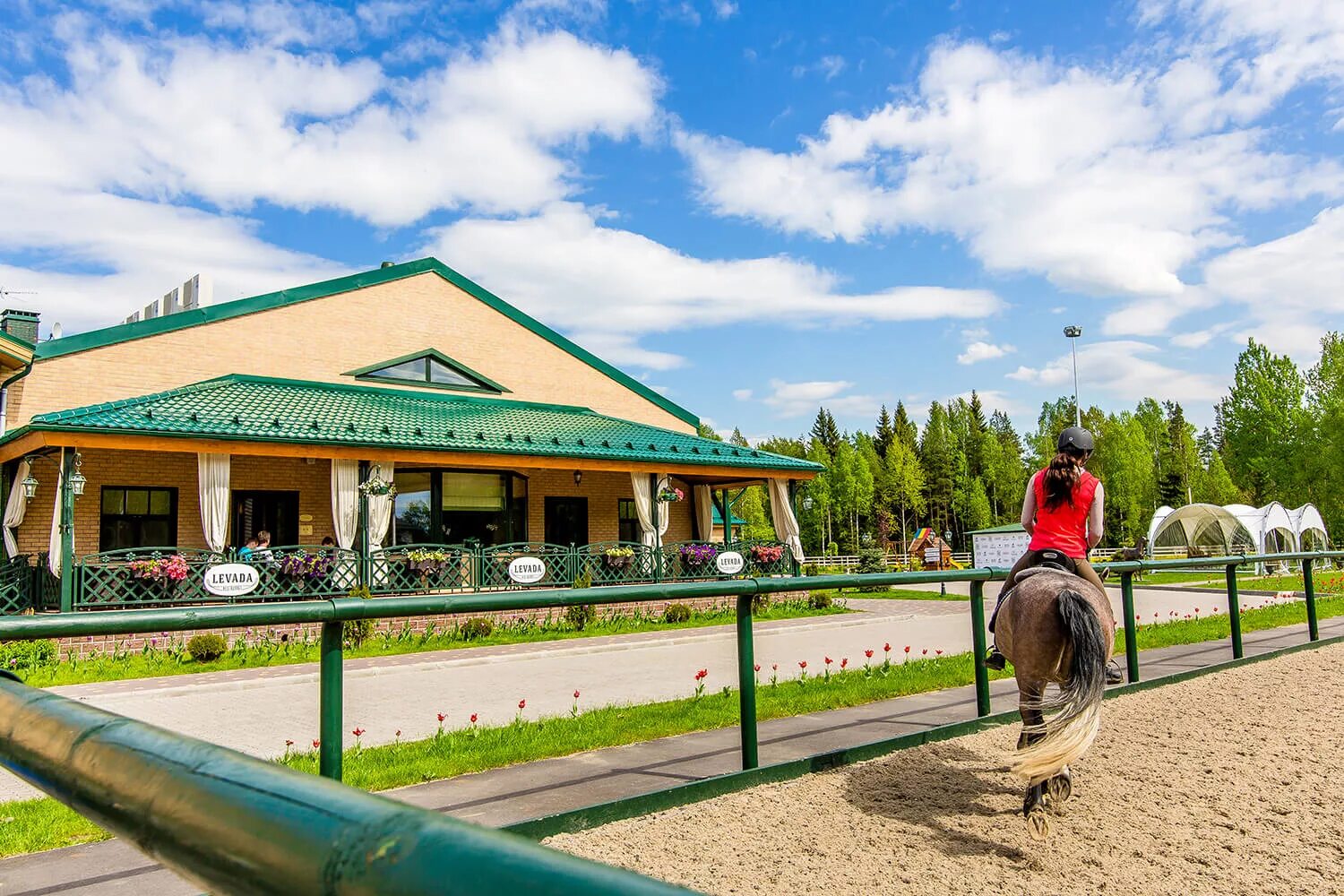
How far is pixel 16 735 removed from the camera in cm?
122

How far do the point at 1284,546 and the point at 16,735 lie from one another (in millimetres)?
48582

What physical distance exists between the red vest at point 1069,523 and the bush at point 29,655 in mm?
13615

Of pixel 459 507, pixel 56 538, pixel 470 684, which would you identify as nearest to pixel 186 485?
pixel 56 538

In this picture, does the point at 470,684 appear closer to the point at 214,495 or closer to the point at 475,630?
the point at 475,630

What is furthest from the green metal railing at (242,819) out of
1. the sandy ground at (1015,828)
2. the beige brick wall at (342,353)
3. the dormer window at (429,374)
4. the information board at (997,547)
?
the information board at (997,547)

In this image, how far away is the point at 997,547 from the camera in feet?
106

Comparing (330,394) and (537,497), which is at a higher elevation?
(330,394)

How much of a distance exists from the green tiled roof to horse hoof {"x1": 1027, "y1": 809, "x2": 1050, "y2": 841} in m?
16.5

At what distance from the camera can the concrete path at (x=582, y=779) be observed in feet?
13.8

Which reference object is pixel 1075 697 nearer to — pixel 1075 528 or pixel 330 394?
pixel 1075 528

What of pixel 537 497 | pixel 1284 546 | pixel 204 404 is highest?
pixel 204 404

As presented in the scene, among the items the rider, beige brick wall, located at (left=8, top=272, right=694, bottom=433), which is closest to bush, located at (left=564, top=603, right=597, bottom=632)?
beige brick wall, located at (left=8, top=272, right=694, bottom=433)

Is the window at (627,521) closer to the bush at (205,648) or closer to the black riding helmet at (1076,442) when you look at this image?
the bush at (205,648)

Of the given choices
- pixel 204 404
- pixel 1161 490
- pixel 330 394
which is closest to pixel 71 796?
pixel 204 404
